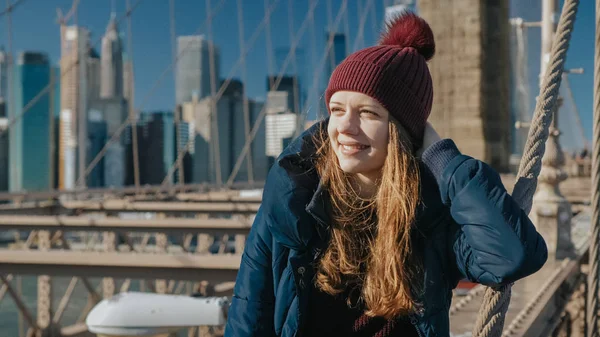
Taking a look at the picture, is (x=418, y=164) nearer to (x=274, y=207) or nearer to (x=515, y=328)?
(x=274, y=207)

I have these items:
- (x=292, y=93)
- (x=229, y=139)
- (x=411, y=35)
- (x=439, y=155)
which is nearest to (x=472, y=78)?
(x=411, y=35)

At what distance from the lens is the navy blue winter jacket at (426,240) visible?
993mm

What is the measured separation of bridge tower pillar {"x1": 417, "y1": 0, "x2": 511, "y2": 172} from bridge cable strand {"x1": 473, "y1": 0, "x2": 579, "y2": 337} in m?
6.45

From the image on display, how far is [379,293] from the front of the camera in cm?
107

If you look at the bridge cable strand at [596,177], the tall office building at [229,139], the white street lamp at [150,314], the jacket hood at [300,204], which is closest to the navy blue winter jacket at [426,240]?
the jacket hood at [300,204]

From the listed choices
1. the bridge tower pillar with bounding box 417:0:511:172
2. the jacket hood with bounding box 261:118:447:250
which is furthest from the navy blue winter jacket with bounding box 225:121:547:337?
the bridge tower pillar with bounding box 417:0:511:172

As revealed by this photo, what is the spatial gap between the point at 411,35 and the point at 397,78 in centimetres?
12

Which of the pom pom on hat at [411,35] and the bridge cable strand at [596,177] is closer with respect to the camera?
the pom pom on hat at [411,35]

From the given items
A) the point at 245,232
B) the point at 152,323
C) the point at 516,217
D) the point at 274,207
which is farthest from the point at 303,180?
the point at 245,232

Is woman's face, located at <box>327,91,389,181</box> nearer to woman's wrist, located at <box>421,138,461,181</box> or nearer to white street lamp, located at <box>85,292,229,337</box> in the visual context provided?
woman's wrist, located at <box>421,138,461,181</box>

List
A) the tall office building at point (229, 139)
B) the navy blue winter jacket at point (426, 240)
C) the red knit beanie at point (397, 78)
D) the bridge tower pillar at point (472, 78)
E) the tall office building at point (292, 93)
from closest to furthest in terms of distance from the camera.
Answer: 1. the navy blue winter jacket at point (426, 240)
2. the red knit beanie at point (397, 78)
3. the bridge tower pillar at point (472, 78)
4. the tall office building at point (292, 93)
5. the tall office building at point (229, 139)

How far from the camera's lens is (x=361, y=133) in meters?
1.11

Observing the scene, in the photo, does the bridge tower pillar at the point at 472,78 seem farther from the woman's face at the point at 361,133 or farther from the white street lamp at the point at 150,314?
the woman's face at the point at 361,133

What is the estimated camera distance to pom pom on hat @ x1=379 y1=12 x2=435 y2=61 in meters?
1.20
